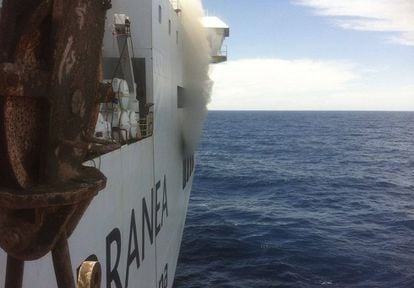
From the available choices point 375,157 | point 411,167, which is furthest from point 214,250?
point 375,157

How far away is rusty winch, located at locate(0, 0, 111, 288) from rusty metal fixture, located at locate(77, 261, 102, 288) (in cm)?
24

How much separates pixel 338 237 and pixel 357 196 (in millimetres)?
12340

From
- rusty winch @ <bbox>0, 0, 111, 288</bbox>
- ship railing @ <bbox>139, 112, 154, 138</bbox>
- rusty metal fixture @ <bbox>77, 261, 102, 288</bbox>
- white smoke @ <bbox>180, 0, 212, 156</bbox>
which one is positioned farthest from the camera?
white smoke @ <bbox>180, 0, 212, 156</bbox>

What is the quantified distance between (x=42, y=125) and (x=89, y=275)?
1.07 metres

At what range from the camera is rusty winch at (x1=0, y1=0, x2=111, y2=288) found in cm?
235

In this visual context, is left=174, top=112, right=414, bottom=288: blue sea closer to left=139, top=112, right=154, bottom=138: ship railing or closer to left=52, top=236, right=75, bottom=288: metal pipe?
left=139, top=112, right=154, bottom=138: ship railing

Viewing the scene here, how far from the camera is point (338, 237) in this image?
78.8 feet

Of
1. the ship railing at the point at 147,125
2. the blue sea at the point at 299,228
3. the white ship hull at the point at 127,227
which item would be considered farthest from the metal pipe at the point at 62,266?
the blue sea at the point at 299,228

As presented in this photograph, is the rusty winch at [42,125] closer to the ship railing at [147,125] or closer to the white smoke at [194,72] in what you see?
the ship railing at [147,125]

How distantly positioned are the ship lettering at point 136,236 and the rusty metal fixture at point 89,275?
5.29m

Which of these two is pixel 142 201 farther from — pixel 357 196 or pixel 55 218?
pixel 357 196

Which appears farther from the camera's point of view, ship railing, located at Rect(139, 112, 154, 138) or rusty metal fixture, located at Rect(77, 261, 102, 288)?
ship railing, located at Rect(139, 112, 154, 138)

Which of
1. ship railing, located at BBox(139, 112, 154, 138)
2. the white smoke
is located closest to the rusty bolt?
ship railing, located at BBox(139, 112, 154, 138)

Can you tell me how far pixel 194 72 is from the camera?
22.1 metres
